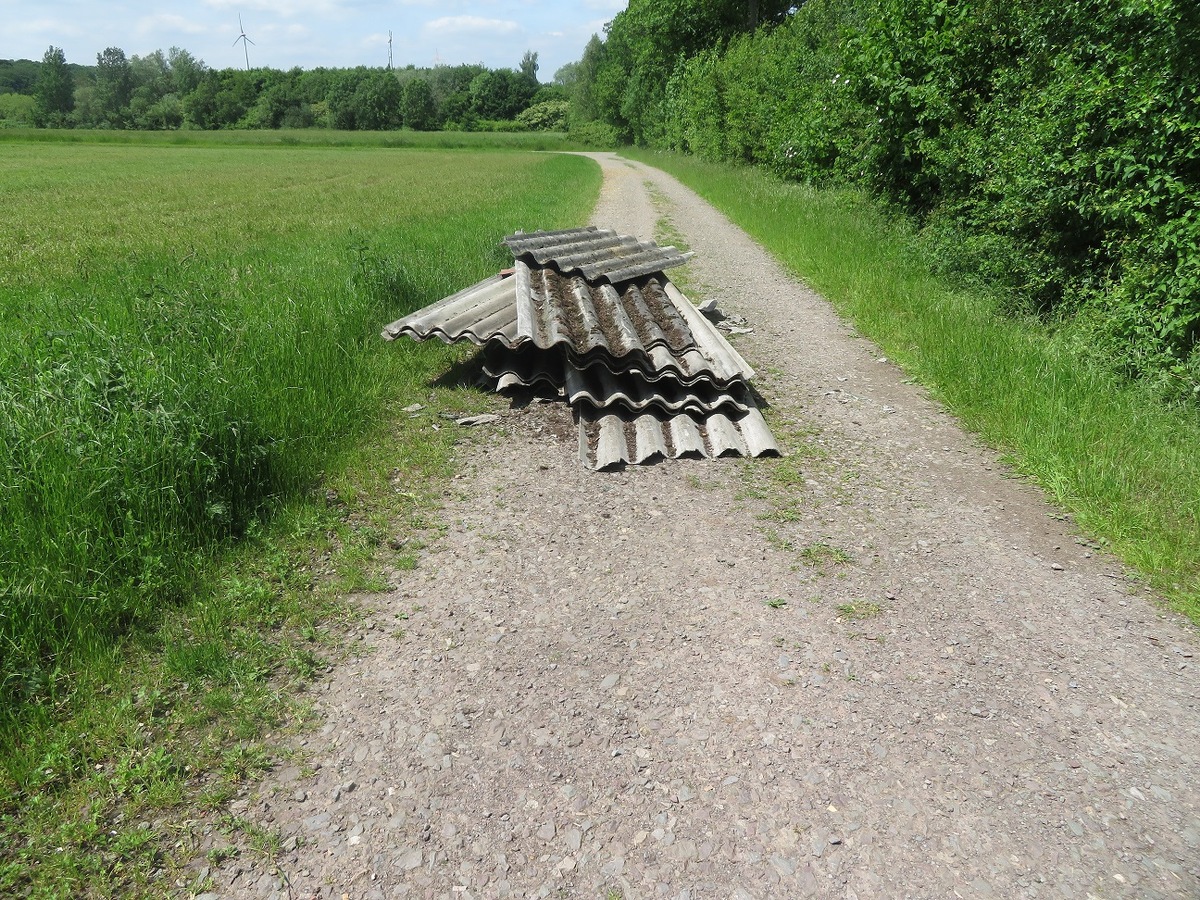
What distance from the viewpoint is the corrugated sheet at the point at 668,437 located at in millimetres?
5613

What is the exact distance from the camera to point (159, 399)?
4.51 meters

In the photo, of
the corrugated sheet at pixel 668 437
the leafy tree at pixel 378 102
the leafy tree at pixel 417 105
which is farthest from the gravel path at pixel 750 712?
the leafy tree at pixel 417 105

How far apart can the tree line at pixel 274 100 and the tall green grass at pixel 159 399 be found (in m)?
95.7

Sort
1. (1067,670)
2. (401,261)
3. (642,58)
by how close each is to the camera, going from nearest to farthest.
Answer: (1067,670)
(401,261)
(642,58)

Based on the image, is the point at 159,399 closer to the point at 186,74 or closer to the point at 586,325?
the point at 586,325

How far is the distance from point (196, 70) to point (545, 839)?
124775 millimetres

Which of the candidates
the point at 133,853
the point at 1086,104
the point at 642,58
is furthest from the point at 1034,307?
the point at 642,58

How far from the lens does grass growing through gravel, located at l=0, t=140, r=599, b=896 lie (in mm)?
2756

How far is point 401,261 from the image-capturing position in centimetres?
949

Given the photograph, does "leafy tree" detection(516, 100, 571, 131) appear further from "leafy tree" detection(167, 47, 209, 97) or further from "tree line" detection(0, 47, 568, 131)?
"leafy tree" detection(167, 47, 209, 97)

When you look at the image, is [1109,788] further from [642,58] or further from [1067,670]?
[642,58]

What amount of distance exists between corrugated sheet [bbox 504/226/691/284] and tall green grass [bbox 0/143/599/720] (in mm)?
1149

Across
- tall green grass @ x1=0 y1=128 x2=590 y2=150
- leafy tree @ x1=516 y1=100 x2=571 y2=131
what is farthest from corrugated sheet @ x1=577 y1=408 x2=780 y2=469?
leafy tree @ x1=516 y1=100 x2=571 y2=131

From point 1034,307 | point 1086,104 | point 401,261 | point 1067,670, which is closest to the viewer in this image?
point 1067,670
